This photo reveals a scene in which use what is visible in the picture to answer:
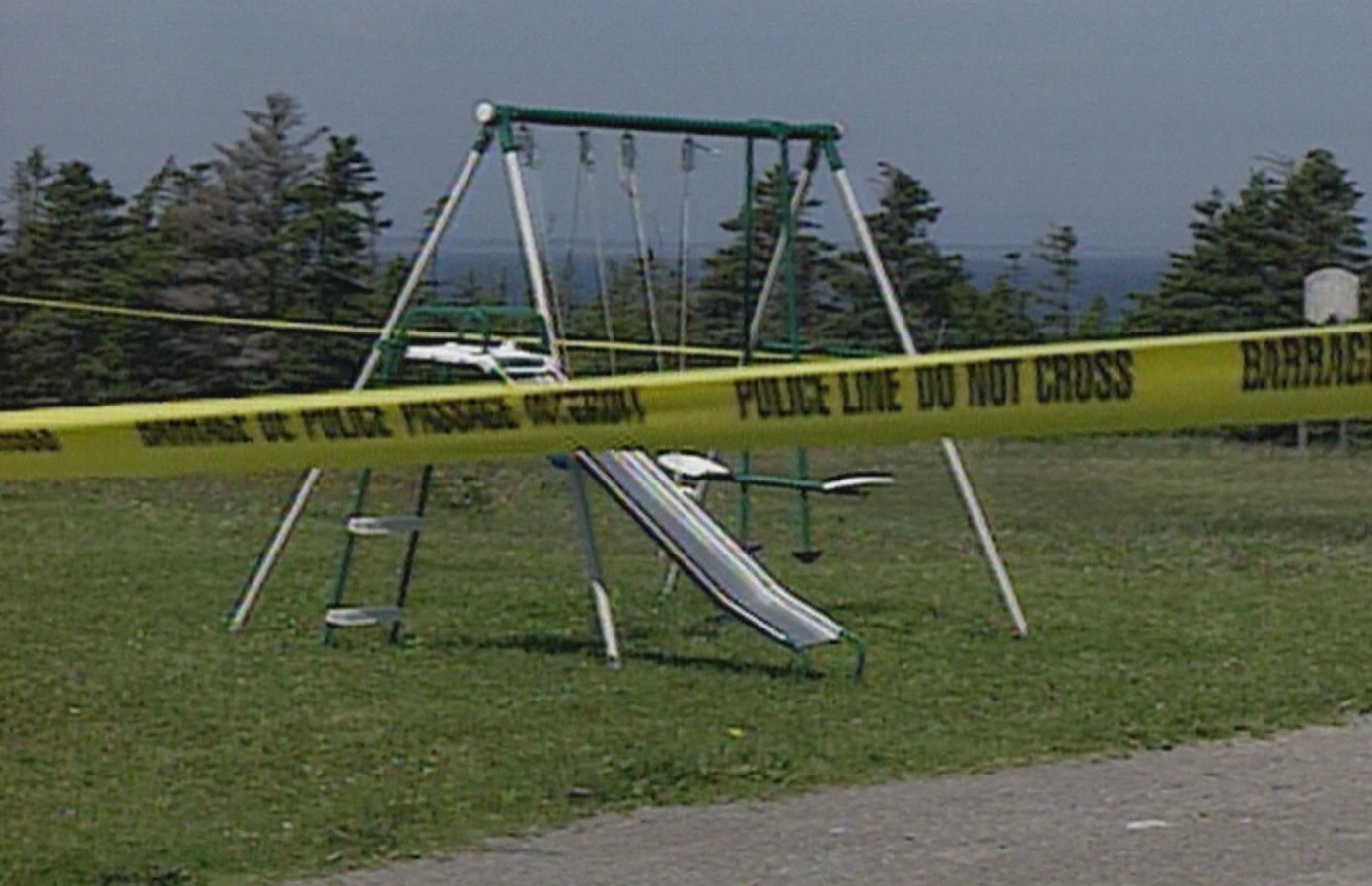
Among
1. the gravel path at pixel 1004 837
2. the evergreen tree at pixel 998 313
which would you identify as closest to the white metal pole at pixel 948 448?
the gravel path at pixel 1004 837

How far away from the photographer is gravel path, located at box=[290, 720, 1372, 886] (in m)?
6.58

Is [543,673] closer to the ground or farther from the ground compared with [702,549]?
closer to the ground

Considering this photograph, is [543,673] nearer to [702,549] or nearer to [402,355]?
[702,549]

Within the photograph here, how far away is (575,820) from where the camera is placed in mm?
7184

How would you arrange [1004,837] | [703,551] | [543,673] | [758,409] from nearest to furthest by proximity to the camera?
[758,409], [1004,837], [543,673], [703,551]

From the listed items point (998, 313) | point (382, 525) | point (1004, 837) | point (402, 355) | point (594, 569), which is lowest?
point (1004, 837)

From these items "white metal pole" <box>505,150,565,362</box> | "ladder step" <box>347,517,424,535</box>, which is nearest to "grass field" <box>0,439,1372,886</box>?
"ladder step" <box>347,517,424,535</box>

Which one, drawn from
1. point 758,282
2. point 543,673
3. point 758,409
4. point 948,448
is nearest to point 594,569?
point 543,673

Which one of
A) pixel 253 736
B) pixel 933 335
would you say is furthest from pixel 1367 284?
pixel 253 736

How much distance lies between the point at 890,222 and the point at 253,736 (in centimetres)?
1630

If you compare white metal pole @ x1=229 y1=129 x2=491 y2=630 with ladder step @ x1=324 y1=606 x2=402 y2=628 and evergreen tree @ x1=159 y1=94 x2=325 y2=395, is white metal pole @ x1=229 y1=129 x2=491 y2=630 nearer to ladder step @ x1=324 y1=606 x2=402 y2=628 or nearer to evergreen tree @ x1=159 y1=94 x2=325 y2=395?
ladder step @ x1=324 y1=606 x2=402 y2=628

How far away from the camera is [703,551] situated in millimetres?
10664

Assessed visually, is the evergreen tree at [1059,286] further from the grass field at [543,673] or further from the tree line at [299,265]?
the grass field at [543,673]

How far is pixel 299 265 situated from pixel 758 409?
18.5m
